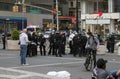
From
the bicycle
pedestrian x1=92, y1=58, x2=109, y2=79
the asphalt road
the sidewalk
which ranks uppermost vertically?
pedestrian x1=92, y1=58, x2=109, y2=79

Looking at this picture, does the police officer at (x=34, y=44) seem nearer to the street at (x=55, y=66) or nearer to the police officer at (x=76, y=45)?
the police officer at (x=76, y=45)

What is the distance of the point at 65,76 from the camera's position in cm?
1027

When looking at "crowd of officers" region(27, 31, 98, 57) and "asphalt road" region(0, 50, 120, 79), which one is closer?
"asphalt road" region(0, 50, 120, 79)

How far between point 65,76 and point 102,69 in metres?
1.88

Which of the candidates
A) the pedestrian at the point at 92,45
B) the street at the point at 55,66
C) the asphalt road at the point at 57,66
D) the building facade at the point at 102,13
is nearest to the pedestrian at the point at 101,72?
the street at the point at 55,66

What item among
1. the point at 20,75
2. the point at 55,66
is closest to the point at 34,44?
the point at 55,66

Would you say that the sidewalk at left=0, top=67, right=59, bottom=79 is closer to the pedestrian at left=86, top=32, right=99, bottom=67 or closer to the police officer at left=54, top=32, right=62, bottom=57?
the pedestrian at left=86, top=32, right=99, bottom=67

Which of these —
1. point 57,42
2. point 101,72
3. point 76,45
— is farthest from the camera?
point 76,45

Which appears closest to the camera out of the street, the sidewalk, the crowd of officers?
the sidewalk

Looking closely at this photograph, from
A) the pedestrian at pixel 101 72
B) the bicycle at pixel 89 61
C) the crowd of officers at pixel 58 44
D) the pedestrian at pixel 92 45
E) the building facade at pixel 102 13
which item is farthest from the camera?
the building facade at pixel 102 13

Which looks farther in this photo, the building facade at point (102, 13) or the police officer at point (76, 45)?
the building facade at point (102, 13)

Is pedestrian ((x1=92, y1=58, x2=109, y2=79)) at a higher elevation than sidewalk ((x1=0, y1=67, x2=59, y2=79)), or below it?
higher

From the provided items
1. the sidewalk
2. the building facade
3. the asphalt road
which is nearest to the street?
the asphalt road

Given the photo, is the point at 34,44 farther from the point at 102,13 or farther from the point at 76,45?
the point at 102,13
